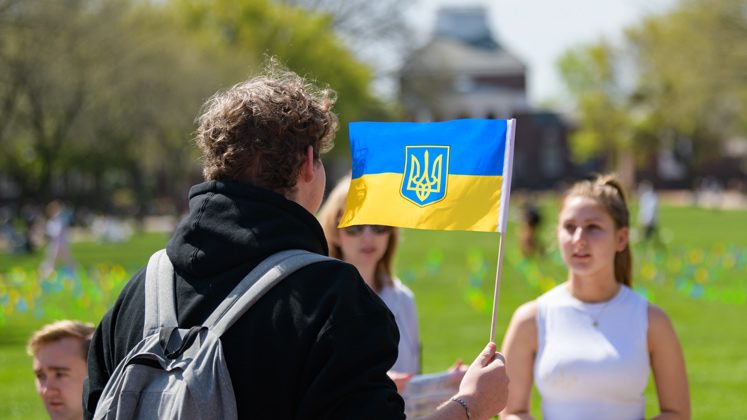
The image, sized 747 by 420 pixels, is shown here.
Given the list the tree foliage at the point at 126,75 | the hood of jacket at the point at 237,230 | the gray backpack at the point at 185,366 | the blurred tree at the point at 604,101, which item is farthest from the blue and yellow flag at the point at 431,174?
the blurred tree at the point at 604,101

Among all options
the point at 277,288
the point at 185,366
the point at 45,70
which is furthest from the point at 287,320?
the point at 45,70

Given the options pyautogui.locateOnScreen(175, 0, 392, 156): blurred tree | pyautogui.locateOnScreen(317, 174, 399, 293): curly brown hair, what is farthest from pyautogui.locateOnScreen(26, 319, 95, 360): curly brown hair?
pyautogui.locateOnScreen(175, 0, 392, 156): blurred tree

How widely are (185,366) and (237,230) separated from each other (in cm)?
34

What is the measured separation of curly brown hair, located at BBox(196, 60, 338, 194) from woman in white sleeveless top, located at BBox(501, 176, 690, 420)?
184cm

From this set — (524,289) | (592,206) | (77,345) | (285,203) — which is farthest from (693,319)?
(285,203)

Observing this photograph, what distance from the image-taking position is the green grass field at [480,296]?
1046 cm

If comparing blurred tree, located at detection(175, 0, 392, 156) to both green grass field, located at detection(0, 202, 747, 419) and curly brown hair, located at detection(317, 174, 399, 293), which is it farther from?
curly brown hair, located at detection(317, 174, 399, 293)

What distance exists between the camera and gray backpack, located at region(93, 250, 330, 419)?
241 cm

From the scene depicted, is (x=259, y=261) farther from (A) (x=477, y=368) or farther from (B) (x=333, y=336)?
(A) (x=477, y=368)

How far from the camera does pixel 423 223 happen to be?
314cm

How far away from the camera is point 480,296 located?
18531 mm

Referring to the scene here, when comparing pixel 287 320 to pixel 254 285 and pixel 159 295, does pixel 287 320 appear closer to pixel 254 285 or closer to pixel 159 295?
pixel 254 285

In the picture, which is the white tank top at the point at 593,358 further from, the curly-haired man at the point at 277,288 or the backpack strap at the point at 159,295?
the backpack strap at the point at 159,295

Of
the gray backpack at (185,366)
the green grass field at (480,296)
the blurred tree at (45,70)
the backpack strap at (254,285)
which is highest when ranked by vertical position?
the blurred tree at (45,70)
